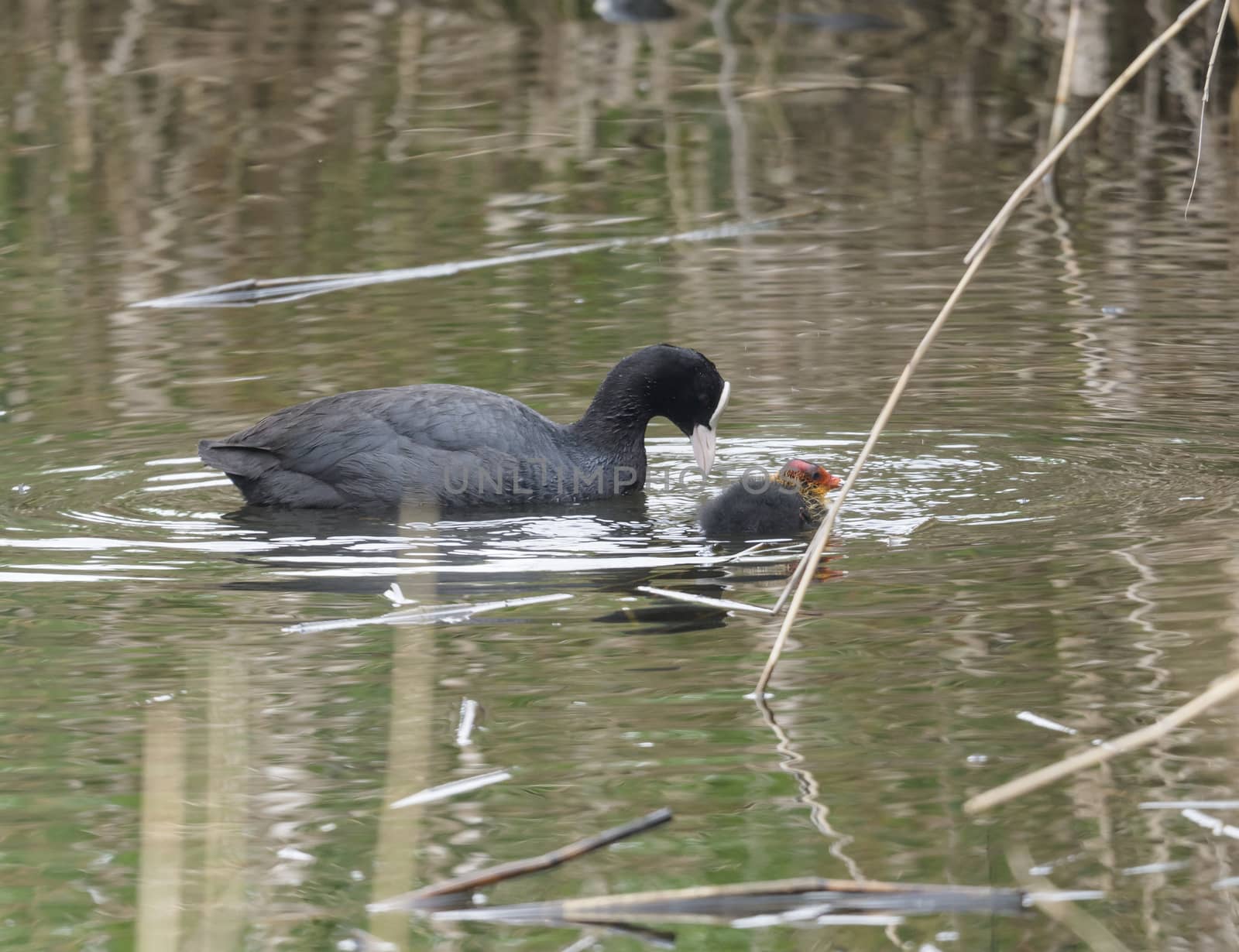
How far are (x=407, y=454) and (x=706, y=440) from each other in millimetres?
1117

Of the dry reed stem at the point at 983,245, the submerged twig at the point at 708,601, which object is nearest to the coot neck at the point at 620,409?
the submerged twig at the point at 708,601

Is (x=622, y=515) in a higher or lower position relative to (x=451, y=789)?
lower

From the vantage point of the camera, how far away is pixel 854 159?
12.5 m

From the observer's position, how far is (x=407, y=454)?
6.83m

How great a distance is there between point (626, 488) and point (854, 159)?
19.0 feet

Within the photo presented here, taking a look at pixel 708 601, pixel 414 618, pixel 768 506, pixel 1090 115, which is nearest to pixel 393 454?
pixel 768 506

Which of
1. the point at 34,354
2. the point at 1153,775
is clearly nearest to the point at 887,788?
the point at 1153,775

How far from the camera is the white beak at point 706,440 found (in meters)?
7.13

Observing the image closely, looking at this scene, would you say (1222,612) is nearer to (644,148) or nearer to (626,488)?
(626,488)

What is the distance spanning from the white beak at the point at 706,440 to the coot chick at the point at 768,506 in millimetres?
614

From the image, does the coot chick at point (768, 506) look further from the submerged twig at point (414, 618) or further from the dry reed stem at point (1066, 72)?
the dry reed stem at point (1066, 72)

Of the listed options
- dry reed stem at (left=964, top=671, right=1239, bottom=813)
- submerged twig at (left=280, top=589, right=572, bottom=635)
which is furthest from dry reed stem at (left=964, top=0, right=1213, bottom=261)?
submerged twig at (left=280, top=589, right=572, bottom=635)

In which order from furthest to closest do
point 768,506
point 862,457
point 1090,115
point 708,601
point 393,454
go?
point 393,454, point 768,506, point 708,601, point 862,457, point 1090,115

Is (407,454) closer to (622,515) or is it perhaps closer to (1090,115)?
(622,515)
